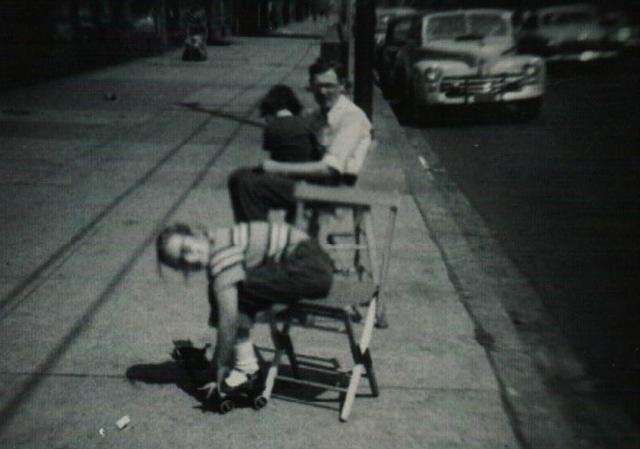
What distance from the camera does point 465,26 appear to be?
16.0 m

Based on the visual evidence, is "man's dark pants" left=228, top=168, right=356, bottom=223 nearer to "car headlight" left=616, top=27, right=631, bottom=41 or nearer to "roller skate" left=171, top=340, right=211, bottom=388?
"roller skate" left=171, top=340, right=211, bottom=388

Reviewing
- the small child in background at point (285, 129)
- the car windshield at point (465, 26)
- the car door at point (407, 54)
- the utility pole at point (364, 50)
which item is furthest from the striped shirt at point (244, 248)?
the car windshield at point (465, 26)

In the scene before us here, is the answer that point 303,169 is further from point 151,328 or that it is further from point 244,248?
point 151,328

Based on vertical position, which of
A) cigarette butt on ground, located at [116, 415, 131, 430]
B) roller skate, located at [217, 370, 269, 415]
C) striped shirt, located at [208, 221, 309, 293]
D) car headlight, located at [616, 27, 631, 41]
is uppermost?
striped shirt, located at [208, 221, 309, 293]

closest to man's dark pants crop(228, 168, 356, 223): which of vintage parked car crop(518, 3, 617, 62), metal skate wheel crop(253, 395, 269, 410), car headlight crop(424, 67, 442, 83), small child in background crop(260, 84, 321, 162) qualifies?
small child in background crop(260, 84, 321, 162)

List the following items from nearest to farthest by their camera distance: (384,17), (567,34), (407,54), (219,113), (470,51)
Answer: (470,51), (219,113), (407,54), (567,34), (384,17)

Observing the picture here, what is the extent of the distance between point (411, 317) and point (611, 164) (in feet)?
20.6

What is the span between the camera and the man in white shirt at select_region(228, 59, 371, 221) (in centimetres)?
420

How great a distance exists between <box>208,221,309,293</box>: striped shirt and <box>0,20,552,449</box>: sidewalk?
2.60ft

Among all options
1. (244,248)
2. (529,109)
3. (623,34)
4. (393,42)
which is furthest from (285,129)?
(623,34)

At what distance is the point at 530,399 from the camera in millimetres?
4367

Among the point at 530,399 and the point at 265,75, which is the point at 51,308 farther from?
the point at 265,75

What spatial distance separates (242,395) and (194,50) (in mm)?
25471

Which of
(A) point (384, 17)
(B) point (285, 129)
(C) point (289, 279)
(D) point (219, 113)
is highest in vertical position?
(B) point (285, 129)
